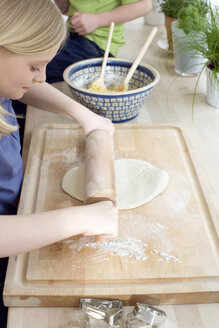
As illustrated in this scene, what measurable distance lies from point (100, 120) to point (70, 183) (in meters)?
0.25

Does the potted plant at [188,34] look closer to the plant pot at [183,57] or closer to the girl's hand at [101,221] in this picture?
the plant pot at [183,57]

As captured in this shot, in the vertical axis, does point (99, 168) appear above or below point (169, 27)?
below

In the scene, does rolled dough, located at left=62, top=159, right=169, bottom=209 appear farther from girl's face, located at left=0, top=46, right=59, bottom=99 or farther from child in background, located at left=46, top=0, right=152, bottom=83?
child in background, located at left=46, top=0, right=152, bottom=83

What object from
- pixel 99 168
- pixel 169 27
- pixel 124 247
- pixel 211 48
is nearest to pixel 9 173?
pixel 99 168

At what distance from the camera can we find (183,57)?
4.87 ft

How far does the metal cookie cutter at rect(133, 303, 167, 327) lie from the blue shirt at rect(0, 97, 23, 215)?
47 centimetres

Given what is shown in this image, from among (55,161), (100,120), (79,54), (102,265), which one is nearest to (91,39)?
(79,54)

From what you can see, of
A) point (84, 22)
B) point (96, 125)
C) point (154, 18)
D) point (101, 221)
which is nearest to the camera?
point (101, 221)

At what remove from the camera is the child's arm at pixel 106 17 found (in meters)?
1.47

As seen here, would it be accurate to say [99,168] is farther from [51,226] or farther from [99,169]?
[51,226]

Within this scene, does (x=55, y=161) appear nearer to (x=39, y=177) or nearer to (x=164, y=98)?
(x=39, y=177)

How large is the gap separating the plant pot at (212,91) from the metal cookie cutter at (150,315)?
0.84 meters

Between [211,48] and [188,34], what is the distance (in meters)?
0.17

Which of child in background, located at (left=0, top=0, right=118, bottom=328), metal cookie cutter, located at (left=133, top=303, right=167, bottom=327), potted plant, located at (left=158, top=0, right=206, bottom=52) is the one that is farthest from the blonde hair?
potted plant, located at (left=158, top=0, right=206, bottom=52)
